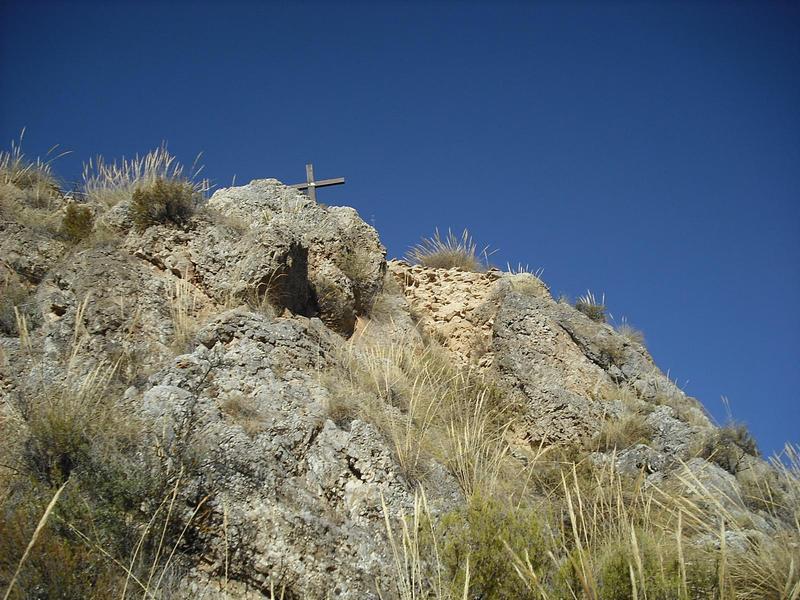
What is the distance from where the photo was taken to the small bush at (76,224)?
23.4 feet

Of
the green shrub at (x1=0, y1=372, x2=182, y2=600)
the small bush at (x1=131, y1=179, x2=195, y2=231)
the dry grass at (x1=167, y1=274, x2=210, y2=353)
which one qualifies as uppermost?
the small bush at (x1=131, y1=179, x2=195, y2=231)

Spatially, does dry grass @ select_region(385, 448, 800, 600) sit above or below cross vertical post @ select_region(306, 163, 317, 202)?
below

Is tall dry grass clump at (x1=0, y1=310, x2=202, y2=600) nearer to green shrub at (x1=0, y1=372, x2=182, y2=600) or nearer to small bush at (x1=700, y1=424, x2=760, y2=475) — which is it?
green shrub at (x1=0, y1=372, x2=182, y2=600)

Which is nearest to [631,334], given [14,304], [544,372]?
[544,372]

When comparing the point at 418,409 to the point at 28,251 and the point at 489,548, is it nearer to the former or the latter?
the point at 489,548

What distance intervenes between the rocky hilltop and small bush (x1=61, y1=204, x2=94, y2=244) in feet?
0.10

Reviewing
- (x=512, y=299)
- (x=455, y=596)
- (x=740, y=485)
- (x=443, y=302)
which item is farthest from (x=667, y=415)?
(x=455, y=596)

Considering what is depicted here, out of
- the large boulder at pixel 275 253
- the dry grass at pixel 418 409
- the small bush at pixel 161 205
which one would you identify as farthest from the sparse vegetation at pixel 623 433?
the small bush at pixel 161 205

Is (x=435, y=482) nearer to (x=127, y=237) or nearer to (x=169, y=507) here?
(x=169, y=507)

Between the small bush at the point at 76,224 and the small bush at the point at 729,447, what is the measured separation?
22.1 feet

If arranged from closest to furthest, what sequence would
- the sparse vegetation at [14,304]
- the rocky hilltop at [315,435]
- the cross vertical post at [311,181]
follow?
the rocky hilltop at [315,435]
the sparse vegetation at [14,304]
the cross vertical post at [311,181]

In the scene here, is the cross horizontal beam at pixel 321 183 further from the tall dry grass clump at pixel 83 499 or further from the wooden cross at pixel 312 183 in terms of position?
the tall dry grass clump at pixel 83 499

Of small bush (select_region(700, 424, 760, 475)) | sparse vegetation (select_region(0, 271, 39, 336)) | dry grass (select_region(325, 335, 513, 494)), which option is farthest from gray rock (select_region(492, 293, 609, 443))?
sparse vegetation (select_region(0, 271, 39, 336))

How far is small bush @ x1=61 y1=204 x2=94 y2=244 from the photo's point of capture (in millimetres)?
7141
